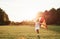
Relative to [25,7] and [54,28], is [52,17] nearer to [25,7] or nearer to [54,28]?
Answer: [54,28]

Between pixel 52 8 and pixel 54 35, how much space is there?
438 millimetres

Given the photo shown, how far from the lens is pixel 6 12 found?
2.89 meters

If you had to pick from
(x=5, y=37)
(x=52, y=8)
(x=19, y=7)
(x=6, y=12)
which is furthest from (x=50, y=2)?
(x=5, y=37)

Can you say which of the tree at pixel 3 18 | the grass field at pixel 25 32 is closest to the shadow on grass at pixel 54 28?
the grass field at pixel 25 32

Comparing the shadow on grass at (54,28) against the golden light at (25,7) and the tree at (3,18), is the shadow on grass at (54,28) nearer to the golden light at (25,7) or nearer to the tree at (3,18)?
the golden light at (25,7)

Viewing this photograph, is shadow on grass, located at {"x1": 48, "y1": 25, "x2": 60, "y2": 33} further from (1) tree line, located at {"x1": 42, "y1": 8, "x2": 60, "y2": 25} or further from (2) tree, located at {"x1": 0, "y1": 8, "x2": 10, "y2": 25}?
(2) tree, located at {"x1": 0, "y1": 8, "x2": 10, "y2": 25}

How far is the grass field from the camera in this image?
281 centimetres

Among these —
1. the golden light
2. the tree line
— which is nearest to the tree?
the golden light

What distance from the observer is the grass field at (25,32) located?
111 inches

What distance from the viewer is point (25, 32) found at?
2.84 m

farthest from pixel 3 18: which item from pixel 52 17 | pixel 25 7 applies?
pixel 52 17

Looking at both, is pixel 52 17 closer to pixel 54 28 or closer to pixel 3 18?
pixel 54 28

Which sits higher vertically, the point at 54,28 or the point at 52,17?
the point at 52,17

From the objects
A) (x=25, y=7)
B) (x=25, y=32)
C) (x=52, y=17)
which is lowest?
(x=25, y=32)
